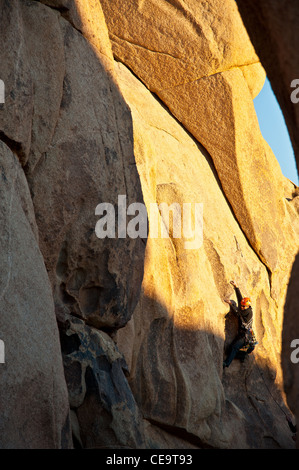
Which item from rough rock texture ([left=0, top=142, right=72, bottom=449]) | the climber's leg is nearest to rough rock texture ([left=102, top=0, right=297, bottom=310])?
the climber's leg

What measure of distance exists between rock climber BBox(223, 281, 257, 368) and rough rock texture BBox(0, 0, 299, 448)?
0.53 ft

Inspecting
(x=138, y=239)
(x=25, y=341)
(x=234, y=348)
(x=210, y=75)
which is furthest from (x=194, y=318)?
(x=210, y=75)

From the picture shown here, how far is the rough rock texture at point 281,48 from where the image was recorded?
3.75m

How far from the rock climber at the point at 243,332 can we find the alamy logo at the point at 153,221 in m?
1.51

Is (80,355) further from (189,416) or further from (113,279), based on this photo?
(189,416)

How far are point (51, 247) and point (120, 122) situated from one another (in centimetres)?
177

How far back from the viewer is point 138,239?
23.9 feet

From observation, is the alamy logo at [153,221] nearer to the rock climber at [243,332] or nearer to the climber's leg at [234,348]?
the rock climber at [243,332]

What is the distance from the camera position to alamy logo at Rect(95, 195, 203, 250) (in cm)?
676

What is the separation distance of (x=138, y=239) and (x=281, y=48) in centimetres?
377

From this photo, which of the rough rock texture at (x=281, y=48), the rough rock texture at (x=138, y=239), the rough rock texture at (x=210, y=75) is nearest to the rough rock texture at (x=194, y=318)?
the rough rock texture at (x=138, y=239)

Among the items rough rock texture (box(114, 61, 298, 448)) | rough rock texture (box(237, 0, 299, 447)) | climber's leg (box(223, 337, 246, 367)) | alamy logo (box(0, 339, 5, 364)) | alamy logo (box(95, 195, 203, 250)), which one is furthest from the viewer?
climber's leg (box(223, 337, 246, 367))

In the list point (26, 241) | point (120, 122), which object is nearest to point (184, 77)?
point (120, 122)

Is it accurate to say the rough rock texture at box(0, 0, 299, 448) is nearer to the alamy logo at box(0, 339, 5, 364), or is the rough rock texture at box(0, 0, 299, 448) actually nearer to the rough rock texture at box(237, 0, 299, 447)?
the alamy logo at box(0, 339, 5, 364)
